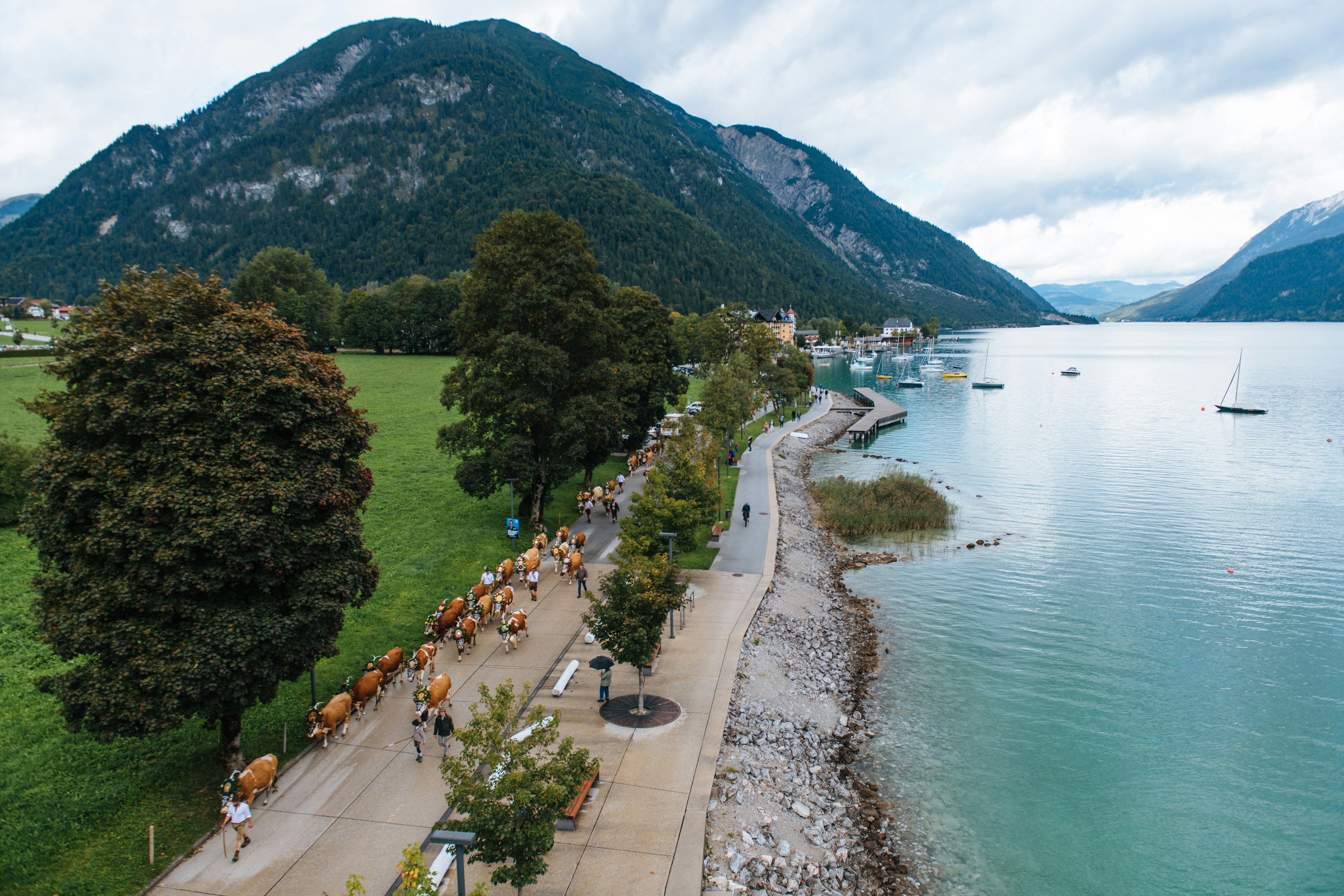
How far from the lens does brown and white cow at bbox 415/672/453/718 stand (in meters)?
16.6

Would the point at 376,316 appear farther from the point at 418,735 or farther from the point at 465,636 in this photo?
the point at 418,735

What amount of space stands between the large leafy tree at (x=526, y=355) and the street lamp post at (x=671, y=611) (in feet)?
21.4

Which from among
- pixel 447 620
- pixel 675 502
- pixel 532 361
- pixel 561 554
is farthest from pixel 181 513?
pixel 532 361

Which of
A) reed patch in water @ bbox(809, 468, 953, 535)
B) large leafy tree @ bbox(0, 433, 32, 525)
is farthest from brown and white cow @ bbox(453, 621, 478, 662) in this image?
reed patch in water @ bbox(809, 468, 953, 535)

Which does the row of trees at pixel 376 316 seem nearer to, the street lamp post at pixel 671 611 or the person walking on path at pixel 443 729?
the street lamp post at pixel 671 611

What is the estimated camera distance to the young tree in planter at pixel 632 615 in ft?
56.6

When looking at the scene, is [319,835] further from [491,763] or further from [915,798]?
[915,798]

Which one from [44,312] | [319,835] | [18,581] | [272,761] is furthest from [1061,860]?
[44,312]

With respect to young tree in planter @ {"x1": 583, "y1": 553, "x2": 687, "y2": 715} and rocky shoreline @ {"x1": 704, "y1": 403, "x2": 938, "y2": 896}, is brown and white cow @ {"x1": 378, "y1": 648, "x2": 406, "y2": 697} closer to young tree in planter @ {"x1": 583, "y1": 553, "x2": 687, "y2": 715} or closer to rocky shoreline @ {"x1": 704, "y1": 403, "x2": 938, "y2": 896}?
young tree in planter @ {"x1": 583, "y1": 553, "x2": 687, "y2": 715}

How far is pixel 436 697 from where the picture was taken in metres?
16.8

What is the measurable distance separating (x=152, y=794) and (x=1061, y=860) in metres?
19.8

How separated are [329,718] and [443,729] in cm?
281

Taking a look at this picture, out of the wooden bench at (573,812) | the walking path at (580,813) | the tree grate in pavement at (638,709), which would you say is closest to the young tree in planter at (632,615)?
the tree grate in pavement at (638,709)

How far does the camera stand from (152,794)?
13.8 m
